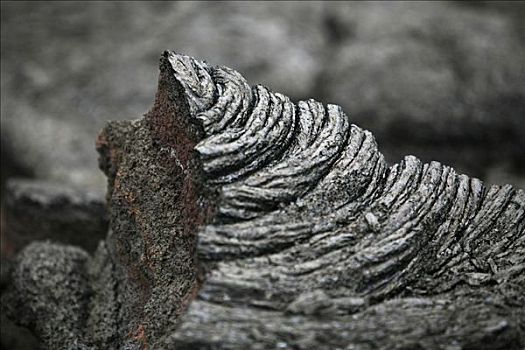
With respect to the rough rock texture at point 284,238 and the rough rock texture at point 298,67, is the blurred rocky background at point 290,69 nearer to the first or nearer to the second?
the rough rock texture at point 298,67

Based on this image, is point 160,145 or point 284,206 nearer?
point 284,206

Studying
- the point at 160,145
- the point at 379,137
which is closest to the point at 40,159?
the point at 379,137

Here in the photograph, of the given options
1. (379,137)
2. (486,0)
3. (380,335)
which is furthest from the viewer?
(486,0)

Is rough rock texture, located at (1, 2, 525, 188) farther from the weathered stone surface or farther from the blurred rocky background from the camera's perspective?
the weathered stone surface

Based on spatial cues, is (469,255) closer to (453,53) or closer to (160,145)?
(160,145)

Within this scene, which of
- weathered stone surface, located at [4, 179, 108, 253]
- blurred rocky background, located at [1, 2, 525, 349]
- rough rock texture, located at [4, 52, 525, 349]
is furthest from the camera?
blurred rocky background, located at [1, 2, 525, 349]

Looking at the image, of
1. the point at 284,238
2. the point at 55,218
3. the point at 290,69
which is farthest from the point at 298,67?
the point at 284,238

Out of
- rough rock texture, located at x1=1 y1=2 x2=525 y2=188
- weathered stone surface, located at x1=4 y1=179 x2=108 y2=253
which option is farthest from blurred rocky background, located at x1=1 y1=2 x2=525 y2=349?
weathered stone surface, located at x1=4 y1=179 x2=108 y2=253
